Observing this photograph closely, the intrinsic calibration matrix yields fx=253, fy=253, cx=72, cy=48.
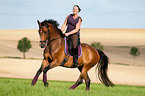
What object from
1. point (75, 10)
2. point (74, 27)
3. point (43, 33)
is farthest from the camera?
point (74, 27)

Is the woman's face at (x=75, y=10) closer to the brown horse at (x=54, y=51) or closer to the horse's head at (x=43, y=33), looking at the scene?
the brown horse at (x=54, y=51)

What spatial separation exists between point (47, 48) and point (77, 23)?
1.40 metres

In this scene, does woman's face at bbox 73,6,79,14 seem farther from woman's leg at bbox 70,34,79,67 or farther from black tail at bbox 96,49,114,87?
black tail at bbox 96,49,114,87

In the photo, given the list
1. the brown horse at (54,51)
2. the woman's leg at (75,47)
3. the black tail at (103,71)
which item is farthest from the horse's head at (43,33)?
the black tail at (103,71)

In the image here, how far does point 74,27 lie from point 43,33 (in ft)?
3.94

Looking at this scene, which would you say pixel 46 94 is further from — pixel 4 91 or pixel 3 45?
pixel 3 45

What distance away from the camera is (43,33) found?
8750mm

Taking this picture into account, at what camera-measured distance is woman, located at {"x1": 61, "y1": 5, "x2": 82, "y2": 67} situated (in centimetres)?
904

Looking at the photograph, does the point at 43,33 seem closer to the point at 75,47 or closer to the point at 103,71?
the point at 75,47

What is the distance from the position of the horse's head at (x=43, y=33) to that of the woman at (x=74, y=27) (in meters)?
0.69

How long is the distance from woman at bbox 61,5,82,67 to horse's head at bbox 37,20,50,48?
27.1 inches

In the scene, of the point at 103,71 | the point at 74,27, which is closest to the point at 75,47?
the point at 74,27

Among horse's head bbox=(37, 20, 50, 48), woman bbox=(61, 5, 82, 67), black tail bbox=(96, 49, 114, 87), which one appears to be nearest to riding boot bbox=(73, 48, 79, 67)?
woman bbox=(61, 5, 82, 67)

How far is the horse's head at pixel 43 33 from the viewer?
8.66m
